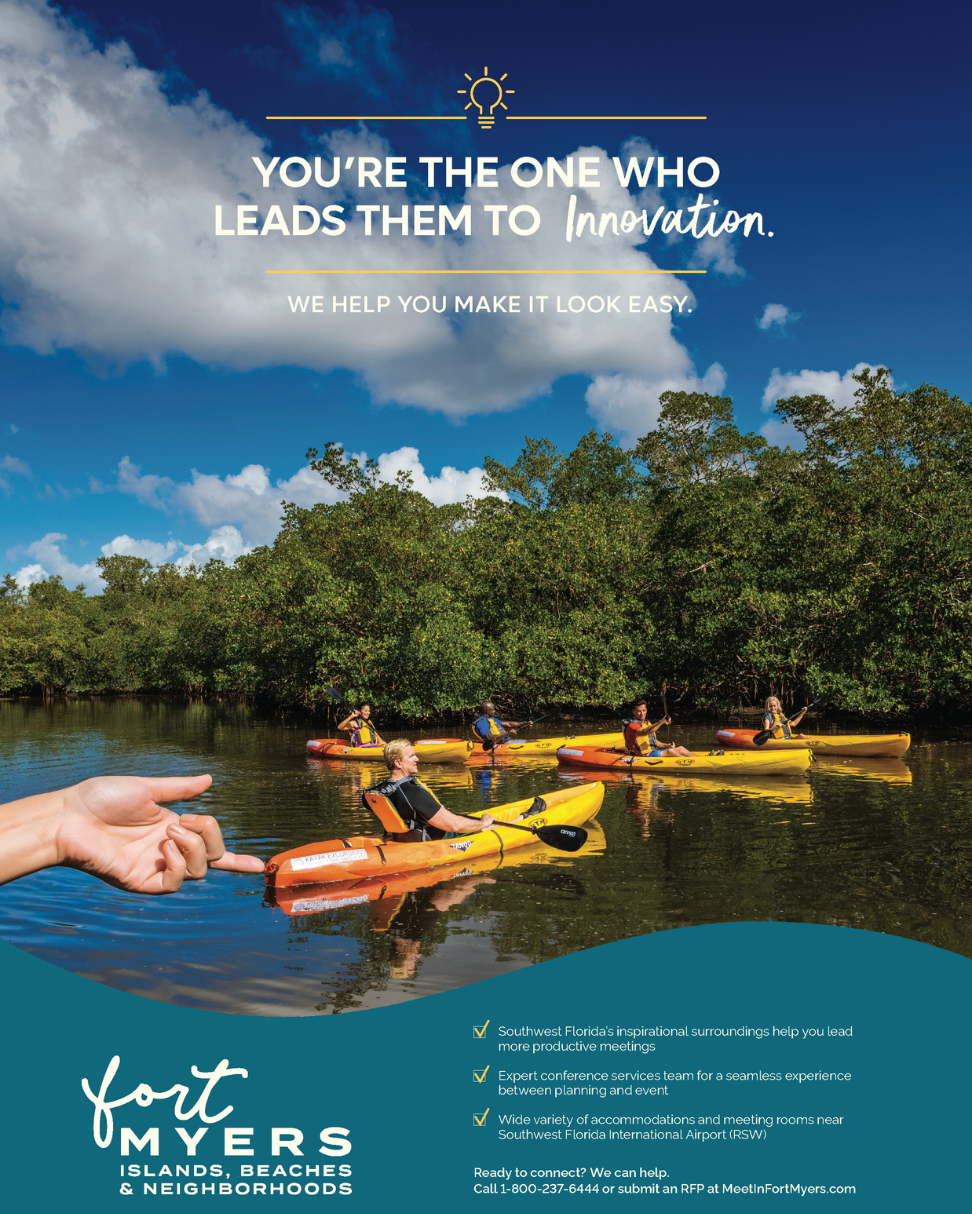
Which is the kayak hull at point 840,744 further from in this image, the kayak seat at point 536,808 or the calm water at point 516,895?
the kayak seat at point 536,808

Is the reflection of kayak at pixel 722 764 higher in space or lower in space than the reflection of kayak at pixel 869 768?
higher

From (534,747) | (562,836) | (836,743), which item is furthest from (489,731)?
(562,836)

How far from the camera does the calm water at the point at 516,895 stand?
219 inches

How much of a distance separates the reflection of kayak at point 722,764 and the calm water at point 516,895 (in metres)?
0.31

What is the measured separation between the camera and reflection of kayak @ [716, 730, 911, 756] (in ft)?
47.6

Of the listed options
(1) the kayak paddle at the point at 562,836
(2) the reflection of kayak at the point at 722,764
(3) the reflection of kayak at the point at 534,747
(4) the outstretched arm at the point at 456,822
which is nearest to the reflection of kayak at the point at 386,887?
(1) the kayak paddle at the point at 562,836

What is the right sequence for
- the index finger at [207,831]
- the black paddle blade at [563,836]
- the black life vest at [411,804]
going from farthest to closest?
the black paddle blade at [563,836] < the black life vest at [411,804] < the index finger at [207,831]

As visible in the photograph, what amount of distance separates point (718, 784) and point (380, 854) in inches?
297

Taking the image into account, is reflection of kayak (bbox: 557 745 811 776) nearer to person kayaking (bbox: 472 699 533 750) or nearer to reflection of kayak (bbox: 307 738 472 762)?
person kayaking (bbox: 472 699 533 750)

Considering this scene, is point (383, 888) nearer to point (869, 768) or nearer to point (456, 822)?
point (456, 822)

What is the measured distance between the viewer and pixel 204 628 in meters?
41.6

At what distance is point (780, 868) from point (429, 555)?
1860 centimetres

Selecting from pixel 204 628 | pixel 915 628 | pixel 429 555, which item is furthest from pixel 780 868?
pixel 204 628

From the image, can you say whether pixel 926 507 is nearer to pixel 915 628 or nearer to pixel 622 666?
pixel 915 628
